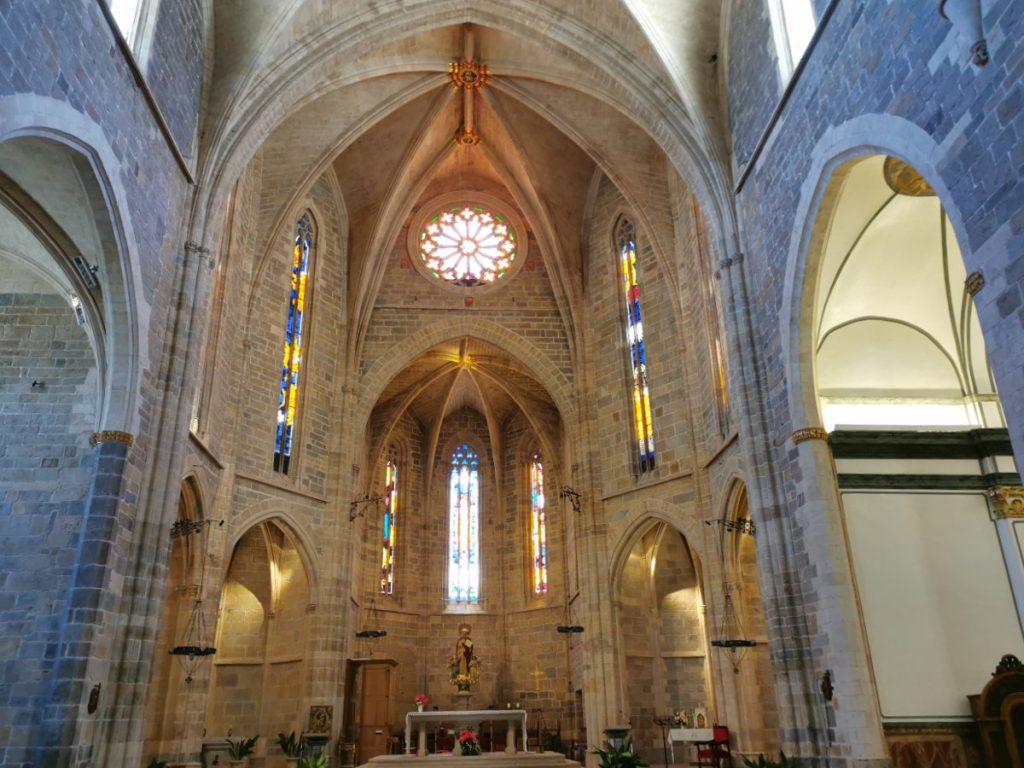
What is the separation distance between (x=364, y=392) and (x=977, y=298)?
15.1 metres

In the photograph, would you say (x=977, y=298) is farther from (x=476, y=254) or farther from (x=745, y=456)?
(x=476, y=254)

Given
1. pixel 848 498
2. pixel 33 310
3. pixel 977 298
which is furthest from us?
pixel 33 310

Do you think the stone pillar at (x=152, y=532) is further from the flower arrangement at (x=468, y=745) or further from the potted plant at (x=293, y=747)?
the flower arrangement at (x=468, y=745)

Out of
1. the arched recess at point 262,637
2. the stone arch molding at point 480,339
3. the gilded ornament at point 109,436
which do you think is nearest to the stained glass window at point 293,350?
the arched recess at point 262,637

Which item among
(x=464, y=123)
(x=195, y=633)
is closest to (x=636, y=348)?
(x=464, y=123)

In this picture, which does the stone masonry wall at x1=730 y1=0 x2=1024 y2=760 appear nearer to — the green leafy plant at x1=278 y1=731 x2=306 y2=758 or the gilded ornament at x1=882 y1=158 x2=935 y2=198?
the gilded ornament at x1=882 y1=158 x2=935 y2=198

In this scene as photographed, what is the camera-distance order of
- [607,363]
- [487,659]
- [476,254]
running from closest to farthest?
[607,363] < [476,254] < [487,659]

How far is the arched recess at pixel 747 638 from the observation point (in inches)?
551

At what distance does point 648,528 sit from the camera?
17.7m

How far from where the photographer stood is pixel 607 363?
19.6 metres

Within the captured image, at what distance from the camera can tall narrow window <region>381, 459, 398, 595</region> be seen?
23.7 meters

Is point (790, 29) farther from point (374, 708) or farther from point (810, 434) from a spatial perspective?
point (374, 708)

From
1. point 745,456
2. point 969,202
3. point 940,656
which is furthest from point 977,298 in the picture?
point 940,656

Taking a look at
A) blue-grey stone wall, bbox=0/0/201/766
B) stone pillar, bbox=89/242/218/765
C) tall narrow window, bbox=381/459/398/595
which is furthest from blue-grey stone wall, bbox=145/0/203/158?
tall narrow window, bbox=381/459/398/595
